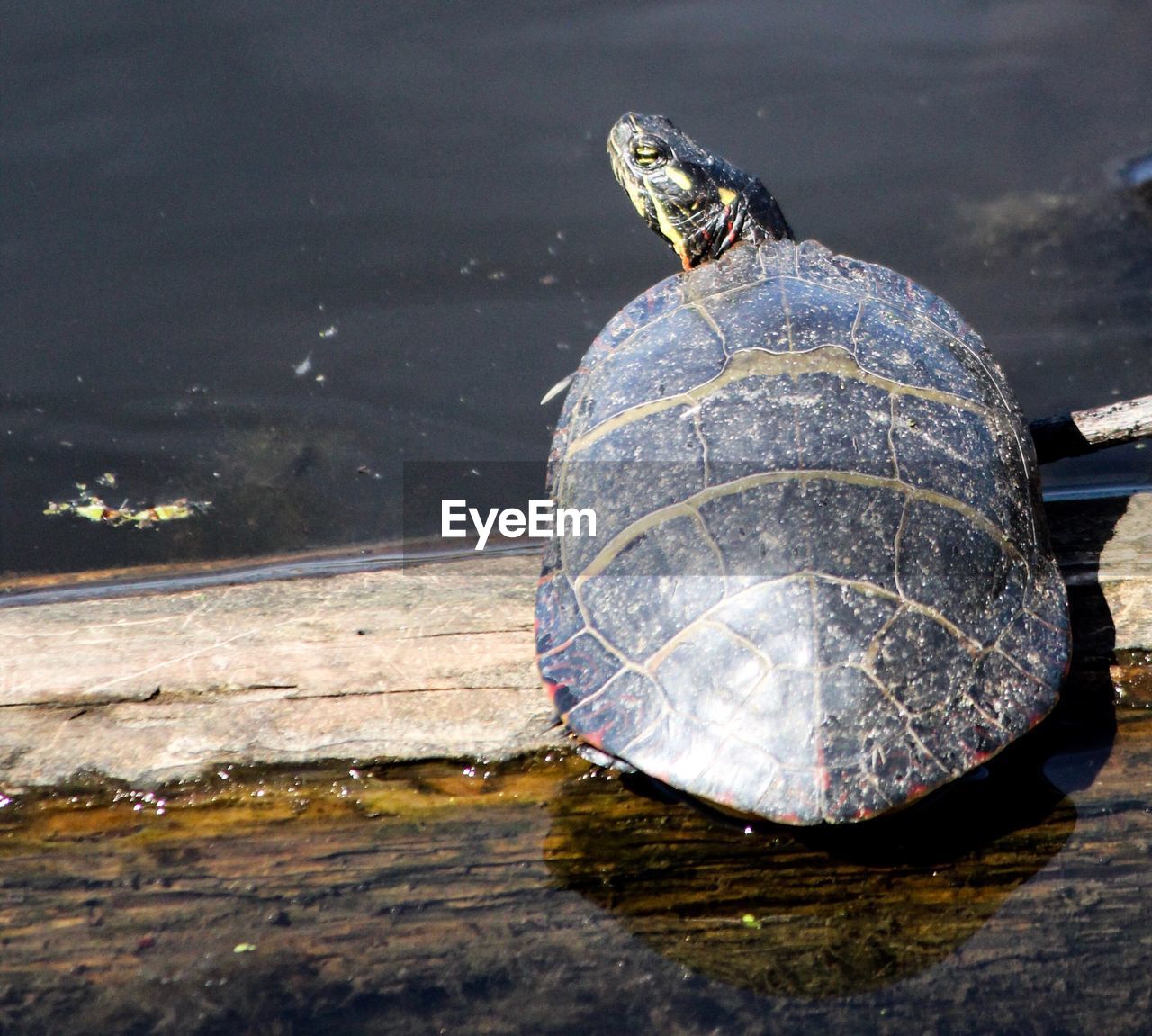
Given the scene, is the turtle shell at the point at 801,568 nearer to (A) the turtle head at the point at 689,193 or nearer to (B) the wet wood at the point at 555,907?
(B) the wet wood at the point at 555,907

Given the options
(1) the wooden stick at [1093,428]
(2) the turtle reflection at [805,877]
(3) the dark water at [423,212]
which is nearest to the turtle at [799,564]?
(2) the turtle reflection at [805,877]

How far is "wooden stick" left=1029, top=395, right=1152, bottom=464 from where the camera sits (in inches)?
134

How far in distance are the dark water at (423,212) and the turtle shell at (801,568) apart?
156 cm

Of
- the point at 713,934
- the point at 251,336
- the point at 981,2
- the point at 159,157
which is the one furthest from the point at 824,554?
the point at 981,2

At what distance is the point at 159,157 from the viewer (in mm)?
5285

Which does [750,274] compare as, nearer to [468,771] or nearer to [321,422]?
[468,771]

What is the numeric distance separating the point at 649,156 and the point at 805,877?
97.3 inches

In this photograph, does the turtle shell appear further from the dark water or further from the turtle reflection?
the dark water

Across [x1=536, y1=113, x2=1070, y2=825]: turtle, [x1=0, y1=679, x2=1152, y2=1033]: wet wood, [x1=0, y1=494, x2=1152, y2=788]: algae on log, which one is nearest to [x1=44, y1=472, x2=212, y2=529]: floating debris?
[x1=0, y1=494, x2=1152, y2=788]: algae on log

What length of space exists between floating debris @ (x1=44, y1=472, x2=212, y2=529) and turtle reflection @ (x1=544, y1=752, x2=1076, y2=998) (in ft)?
6.10

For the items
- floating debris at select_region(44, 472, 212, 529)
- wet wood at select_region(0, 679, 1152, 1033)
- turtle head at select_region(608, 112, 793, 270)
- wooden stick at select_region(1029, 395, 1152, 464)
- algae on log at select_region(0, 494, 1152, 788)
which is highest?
turtle head at select_region(608, 112, 793, 270)

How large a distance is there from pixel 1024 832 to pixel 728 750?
99 centimetres

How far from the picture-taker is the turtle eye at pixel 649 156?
4.07 metres

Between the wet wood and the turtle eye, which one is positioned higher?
the turtle eye
